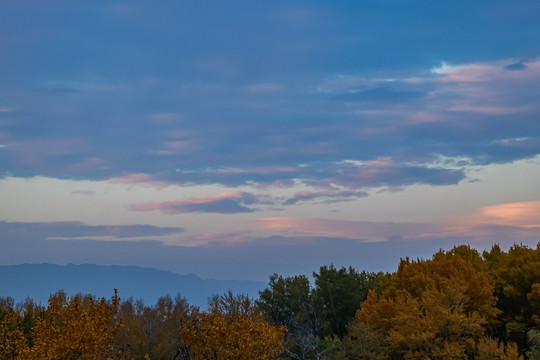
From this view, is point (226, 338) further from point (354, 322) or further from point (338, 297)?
point (338, 297)

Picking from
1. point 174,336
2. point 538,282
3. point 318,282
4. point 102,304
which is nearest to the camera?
point 102,304

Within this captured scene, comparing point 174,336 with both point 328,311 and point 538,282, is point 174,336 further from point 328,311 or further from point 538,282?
point 538,282

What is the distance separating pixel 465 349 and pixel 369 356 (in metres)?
9.44

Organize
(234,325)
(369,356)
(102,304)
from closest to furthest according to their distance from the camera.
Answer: (102,304) → (234,325) → (369,356)

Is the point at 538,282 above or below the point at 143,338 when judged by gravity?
above

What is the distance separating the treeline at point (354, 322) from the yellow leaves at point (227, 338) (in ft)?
0.18

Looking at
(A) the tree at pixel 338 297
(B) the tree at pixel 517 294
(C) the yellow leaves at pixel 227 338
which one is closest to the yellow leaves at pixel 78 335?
(C) the yellow leaves at pixel 227 338

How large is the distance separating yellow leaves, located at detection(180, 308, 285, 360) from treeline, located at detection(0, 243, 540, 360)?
0.18ft

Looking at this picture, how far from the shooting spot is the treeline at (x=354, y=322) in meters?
26.8

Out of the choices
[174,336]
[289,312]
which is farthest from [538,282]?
[174,336]

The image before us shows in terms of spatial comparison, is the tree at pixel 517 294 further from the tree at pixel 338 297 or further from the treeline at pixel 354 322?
the tree at pixel 338 297

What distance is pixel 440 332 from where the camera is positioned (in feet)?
A: 188

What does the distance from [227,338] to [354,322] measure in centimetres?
3841

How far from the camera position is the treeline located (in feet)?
87.8
